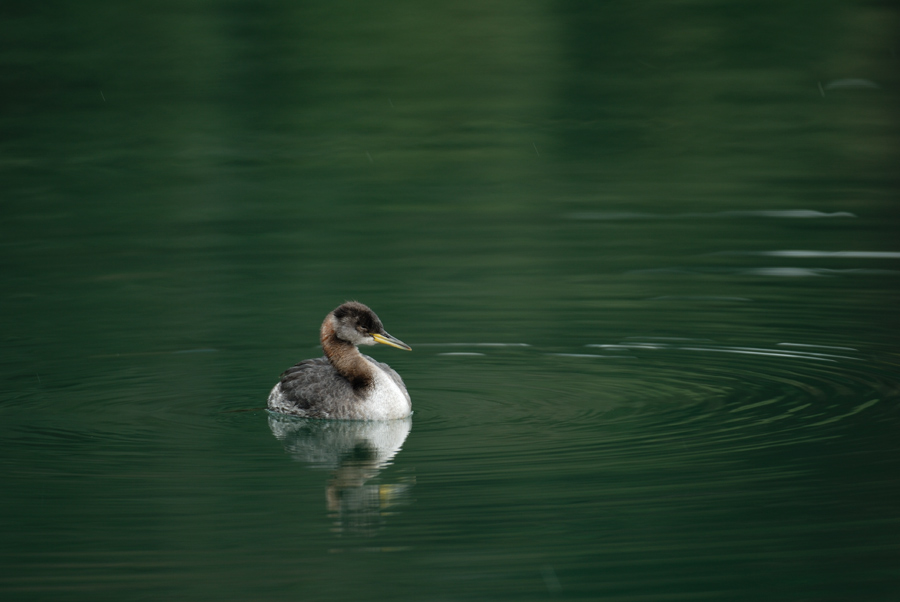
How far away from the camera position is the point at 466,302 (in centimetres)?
1254

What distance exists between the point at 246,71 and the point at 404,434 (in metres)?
19.0

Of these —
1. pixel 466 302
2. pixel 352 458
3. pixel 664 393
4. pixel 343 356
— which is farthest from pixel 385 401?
pixel 466 302

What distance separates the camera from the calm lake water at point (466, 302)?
21.6 feet

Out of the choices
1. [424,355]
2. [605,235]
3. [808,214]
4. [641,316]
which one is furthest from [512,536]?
[808,214]

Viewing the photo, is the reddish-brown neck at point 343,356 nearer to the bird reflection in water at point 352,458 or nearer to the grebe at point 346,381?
the grebe at point 346,381

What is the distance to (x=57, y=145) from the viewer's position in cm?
2223

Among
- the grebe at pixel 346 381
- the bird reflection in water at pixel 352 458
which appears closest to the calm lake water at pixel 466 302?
the bird reflection in water at pixel 352 458

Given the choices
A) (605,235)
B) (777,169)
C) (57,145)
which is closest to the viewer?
(605,235)

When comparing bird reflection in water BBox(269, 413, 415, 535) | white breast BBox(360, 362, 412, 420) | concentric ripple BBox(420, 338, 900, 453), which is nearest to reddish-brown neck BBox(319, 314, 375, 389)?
white breast BBox(360, 362, 412, 420)

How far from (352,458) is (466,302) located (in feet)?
14.1

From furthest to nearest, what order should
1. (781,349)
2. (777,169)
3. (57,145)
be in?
(57,145)
(777,169)
(781,349)

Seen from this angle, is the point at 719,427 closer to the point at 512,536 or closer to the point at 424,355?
the point at 512,536

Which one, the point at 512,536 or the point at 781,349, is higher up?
the point at 781,349

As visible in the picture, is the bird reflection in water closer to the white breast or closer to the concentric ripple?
the white breast
